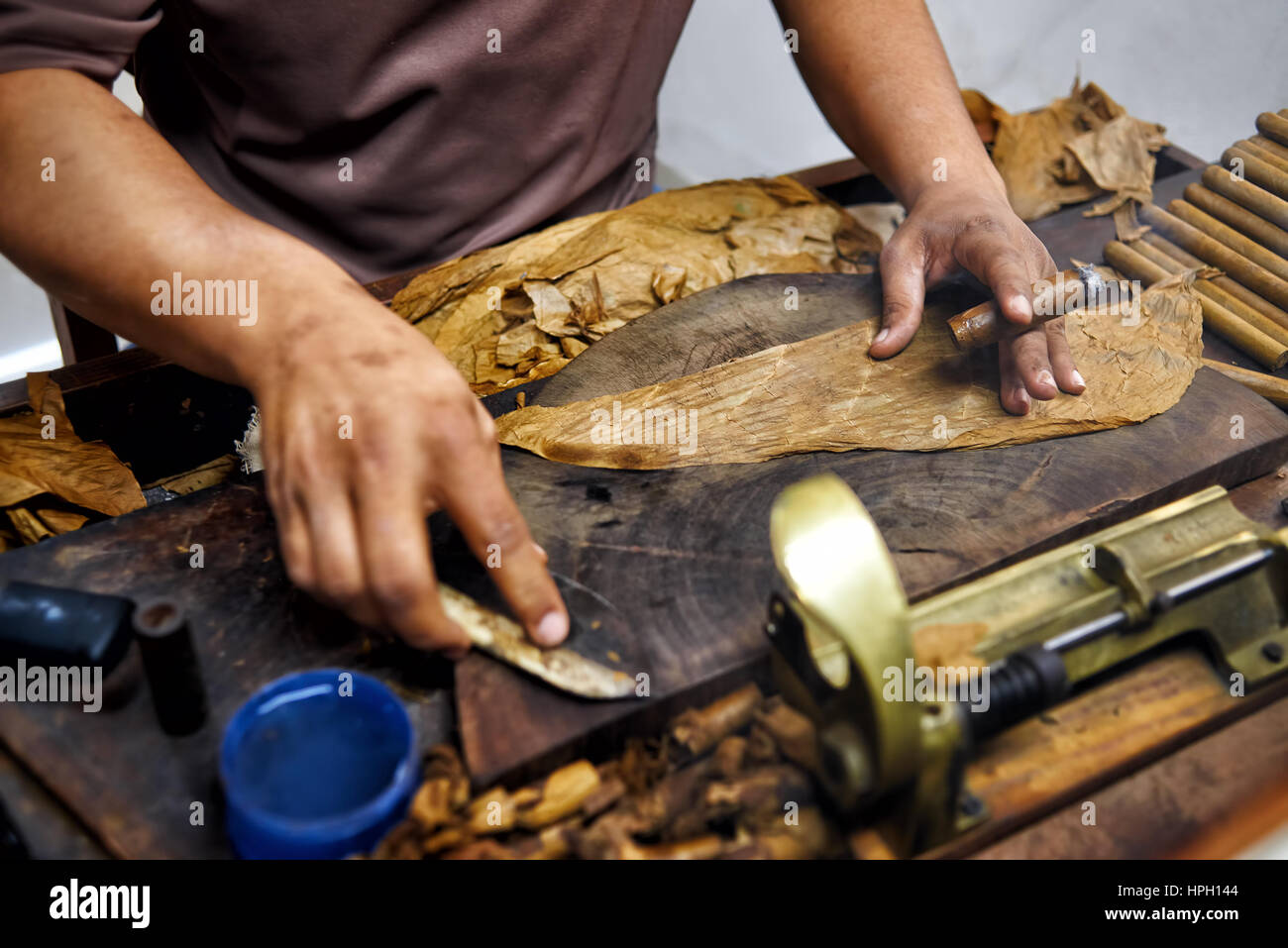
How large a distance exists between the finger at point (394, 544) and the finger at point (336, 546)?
1cm

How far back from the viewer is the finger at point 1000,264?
4.29 feet

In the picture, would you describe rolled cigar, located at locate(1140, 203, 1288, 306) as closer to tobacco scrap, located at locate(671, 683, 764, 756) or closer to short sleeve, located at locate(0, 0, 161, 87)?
tobacco scrap, located at locate(671, 683, 764, 756)

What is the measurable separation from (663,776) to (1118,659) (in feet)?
1.67

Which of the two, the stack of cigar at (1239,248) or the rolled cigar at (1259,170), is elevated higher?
the rolled cigar at (1259,170)

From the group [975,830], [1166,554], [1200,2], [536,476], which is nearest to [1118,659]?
[1166,554]

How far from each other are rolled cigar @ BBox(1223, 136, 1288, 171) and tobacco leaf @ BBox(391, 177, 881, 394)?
721mm

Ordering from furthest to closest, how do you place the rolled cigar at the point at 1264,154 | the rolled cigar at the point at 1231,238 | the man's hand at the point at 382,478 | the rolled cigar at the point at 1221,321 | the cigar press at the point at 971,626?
the rolled cigar at the point at 1264,154 < the rolled cigar at the point at 1231,238 < the rolled cigar at the point at 1221,321 < the man's hand at the point at 382,478 < the cigar press at the point at 971,626

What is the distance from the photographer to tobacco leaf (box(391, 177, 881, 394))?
5.08ft

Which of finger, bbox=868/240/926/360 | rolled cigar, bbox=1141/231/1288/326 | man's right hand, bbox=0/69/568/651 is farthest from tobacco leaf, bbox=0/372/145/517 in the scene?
rolled cigar, bbox=1141/231/1288/326

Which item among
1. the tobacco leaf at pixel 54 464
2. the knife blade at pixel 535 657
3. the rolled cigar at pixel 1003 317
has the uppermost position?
the rolled cigar at pixel 1003 317

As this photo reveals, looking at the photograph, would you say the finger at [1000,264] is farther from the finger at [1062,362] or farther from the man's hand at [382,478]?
the man's hand at [382,478]

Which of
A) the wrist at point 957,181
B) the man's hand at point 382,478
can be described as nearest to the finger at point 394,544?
the man's hand at point 382,478

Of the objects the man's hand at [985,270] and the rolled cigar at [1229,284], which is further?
the rolled cigar at [1229,284]

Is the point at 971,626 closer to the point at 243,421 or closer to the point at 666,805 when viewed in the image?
the point at 666,805
